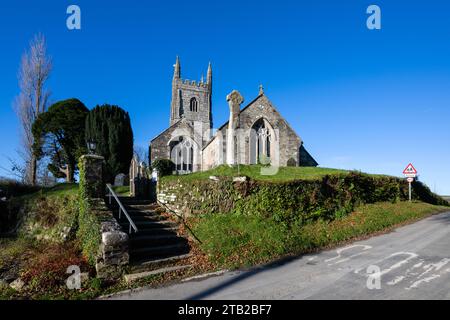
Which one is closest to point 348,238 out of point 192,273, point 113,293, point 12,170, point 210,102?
point 192,273

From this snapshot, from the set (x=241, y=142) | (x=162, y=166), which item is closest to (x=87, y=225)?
(x=162, y=166)

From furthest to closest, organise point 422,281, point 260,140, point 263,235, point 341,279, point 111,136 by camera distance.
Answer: point 111,136 → point 260,140 → point 263,235 → point 341,279 → point 422,281

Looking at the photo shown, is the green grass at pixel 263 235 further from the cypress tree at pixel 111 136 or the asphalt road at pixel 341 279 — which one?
the cypress tree at pixel 111 136

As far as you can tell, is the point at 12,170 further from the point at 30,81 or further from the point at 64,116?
the point at 30,81

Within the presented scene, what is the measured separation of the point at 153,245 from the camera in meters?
7.87

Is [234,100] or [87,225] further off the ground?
[234,100]

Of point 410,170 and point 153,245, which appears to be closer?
point 153,245

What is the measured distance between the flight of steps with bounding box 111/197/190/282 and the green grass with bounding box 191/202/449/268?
0.76 meters

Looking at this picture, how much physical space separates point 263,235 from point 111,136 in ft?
73.7

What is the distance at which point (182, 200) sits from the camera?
33.5ft

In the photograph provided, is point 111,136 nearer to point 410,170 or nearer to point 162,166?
point 162,166

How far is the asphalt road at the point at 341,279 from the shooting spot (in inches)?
207

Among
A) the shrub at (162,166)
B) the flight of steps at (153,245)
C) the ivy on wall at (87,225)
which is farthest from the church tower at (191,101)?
the ivy on wall at (87,225)

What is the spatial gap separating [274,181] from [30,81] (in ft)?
85.7
